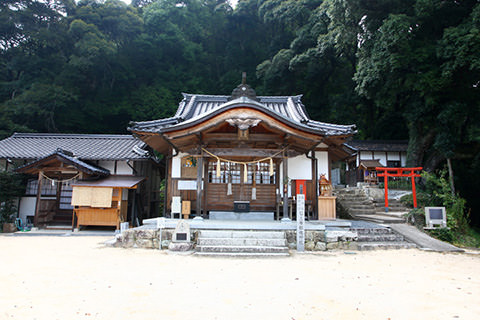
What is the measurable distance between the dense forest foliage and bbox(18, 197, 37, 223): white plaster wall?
9.44 metres

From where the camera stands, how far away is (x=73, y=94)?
77.5 ft

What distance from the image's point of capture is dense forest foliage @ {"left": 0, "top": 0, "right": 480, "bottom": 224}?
17.8m

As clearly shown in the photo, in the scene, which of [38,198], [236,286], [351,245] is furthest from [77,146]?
[351,245]

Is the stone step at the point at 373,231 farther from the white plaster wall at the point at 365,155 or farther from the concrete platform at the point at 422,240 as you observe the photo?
the white plaster wall at the point at 365,155

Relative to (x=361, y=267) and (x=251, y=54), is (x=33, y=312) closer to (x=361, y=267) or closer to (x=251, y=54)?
(x=361, y=267)

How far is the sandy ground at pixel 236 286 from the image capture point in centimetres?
390

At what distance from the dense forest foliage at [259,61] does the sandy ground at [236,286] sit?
48.2ft

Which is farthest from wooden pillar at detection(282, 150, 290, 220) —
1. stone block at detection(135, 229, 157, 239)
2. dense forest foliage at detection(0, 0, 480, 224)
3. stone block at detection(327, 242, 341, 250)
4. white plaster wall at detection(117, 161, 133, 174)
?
dense forest foliage at detection(0, 0, 480, 224)

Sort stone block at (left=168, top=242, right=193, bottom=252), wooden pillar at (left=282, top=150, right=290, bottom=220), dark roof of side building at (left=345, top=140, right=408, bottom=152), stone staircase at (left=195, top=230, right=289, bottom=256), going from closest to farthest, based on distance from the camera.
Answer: stone staircase at (left=195, top=230, right=289, bottom=256)
stone block at (left=168, top=242, right=193, bottom=252)
wooden pillar at (left=282, top=150, right=290, bottom=220)
dark roof of side building at (left=345, top=140, right=408, bottom=152)

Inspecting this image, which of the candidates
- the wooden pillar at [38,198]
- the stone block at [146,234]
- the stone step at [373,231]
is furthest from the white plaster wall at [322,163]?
the wooden pillar at [38,198]

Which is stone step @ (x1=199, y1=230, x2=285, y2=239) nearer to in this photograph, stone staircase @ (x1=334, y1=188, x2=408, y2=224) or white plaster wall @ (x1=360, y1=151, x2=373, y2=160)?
stone staircase @ (x1=334, y1=188, x2=408, y2=224)

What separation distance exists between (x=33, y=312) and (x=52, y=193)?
12075 mm

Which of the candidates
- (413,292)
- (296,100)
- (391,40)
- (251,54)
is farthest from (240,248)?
(251,54)

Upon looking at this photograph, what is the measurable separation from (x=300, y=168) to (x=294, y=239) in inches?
154
